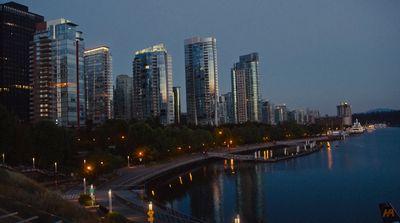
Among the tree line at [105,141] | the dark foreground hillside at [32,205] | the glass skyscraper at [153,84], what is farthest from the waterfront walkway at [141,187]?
the glass skyscraper at [153,84]

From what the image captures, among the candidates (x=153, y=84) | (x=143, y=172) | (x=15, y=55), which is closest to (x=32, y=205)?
(x=143, y=172)

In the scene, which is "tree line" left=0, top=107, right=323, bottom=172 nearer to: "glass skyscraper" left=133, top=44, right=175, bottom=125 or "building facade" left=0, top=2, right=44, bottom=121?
"building facade" left=0, top=2, right=44, bottom=121

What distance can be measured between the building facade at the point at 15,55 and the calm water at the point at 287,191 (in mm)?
103450

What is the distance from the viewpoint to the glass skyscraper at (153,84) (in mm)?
194000

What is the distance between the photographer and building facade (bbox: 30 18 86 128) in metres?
130

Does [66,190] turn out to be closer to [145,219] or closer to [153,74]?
[145,219]

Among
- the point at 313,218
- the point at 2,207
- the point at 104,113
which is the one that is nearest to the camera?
the point at 2,207

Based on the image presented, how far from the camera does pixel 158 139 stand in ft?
255

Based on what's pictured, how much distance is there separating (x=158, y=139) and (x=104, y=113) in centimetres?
12277

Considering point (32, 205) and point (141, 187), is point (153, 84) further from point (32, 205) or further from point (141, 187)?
point (32, 205)

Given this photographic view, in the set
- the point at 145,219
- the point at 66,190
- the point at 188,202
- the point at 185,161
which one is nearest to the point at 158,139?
the point at 185,161

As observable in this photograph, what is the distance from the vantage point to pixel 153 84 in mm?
195000

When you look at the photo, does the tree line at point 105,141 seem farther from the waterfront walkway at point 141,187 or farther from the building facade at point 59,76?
the building facade at point 59,76

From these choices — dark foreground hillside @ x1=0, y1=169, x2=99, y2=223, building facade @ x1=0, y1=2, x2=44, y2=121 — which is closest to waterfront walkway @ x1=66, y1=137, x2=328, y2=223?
dark foreground hillside @ x1=0, y1=169, x2=99, y2=223
